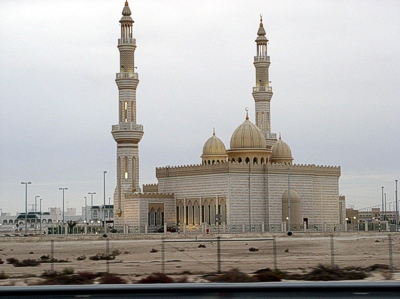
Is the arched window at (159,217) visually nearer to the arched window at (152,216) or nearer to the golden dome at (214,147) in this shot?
the arched window at (152,216)

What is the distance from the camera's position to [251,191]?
2581 inches

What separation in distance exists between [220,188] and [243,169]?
2.50 m

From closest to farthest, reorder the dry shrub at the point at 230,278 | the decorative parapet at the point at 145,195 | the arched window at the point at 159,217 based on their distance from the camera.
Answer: the dry shrub at the point at 230,278
the decorative parapet at the point at 145,195
the arched window at the point at 159,217

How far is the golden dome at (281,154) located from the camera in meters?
72.8

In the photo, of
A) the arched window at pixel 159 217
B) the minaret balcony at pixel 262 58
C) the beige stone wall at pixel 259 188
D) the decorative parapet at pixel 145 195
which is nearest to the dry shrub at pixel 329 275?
the beige stone wall at pixel 259 188

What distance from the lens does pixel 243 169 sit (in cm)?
6550

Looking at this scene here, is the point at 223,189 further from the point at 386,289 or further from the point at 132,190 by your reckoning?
the point at 386,289

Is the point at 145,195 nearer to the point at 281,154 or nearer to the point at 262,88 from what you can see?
the point at 281,154

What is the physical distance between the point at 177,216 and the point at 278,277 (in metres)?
49.9

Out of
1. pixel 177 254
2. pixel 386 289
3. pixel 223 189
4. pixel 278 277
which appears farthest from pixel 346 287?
pixel 223 189

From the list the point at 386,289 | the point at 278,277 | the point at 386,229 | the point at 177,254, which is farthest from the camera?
the point at 386,229

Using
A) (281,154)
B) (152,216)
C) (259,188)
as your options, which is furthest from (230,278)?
(281,154)

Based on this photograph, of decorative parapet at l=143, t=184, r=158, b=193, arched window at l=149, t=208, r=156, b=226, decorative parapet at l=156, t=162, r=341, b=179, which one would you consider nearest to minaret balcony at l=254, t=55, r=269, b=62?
decorative parapet at l=156, t=162, r=341, b=179

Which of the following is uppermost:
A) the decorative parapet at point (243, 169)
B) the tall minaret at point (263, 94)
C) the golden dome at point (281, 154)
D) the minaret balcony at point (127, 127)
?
the tall minaret at point (263, 94)
